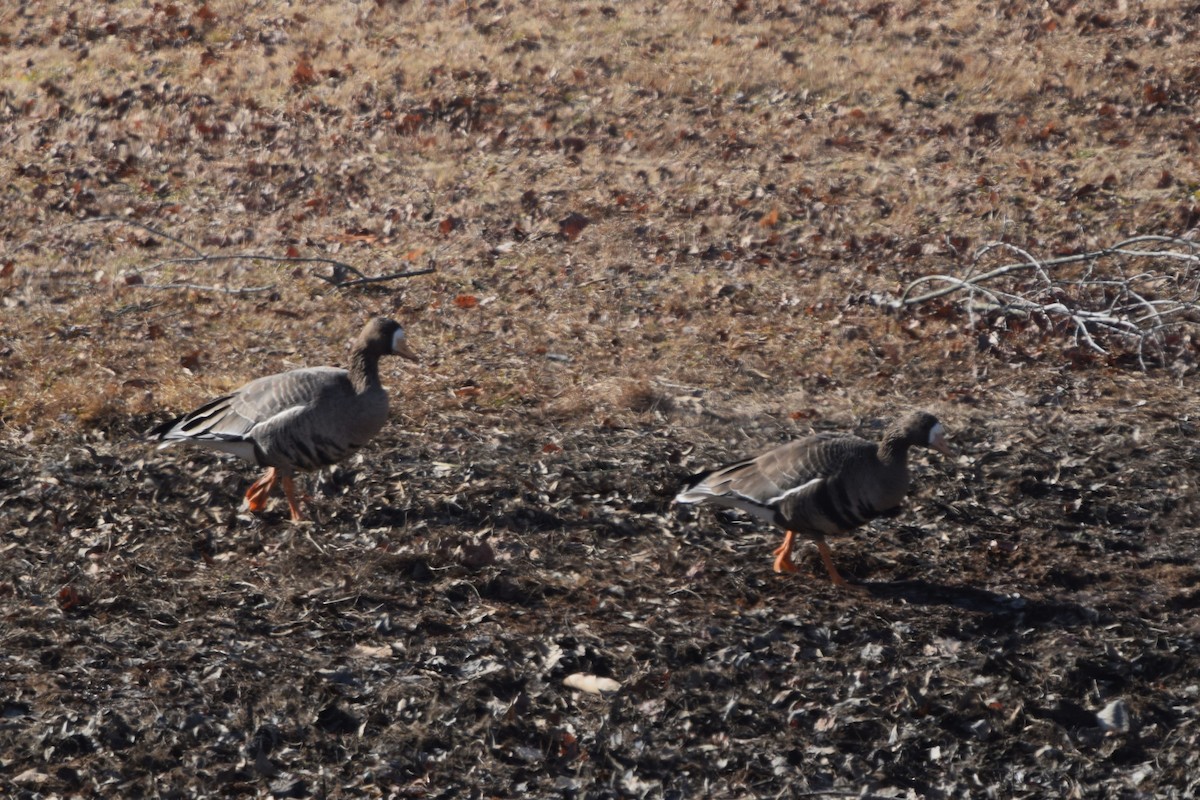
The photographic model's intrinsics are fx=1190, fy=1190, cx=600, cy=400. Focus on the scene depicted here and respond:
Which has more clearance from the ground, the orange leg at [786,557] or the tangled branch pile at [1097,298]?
the orange leg at [786,557]

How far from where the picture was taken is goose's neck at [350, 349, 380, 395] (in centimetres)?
834

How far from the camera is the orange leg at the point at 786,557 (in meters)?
7.74

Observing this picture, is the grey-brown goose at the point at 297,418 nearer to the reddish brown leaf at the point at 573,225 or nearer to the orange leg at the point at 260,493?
the orange leg at the point at 260,493

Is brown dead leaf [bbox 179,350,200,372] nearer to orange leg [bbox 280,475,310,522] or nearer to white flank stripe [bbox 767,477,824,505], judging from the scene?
orange leg [bbox 280,475,310,522]

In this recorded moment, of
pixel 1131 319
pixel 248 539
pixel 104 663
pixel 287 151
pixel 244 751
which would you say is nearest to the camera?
pixel 244 751

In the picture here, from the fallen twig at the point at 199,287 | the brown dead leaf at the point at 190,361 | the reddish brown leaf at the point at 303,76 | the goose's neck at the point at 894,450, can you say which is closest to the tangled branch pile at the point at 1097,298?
the goose's neck at the point at 894,450

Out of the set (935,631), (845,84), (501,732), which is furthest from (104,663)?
(845,84)

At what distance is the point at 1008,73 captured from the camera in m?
16.7

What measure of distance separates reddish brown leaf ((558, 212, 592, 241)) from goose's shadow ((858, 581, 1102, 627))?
719 centimetres

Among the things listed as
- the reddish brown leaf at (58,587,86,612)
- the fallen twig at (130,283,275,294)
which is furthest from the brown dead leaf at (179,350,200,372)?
the reddish brown leaf at (58,587,86,612)

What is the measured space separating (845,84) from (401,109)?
6289 mm

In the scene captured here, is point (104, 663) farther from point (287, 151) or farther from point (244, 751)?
point (287, 151)

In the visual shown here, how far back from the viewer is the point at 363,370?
840 cm

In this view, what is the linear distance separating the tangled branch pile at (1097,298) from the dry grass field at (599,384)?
0.08m
